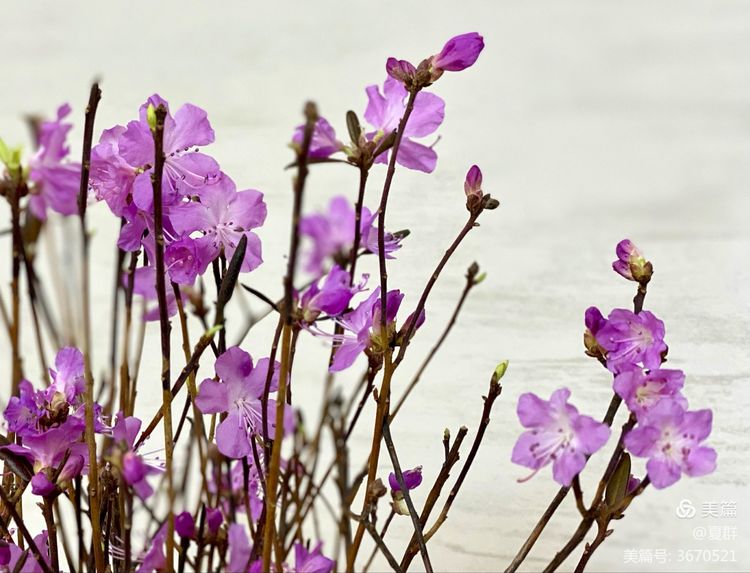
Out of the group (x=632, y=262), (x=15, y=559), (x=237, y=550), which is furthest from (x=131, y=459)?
(x=632, y=262)

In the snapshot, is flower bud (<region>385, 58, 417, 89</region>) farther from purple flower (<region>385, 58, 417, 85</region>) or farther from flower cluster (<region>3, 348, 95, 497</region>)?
flower cluster (<region>3, 348, 95, 497</region>)

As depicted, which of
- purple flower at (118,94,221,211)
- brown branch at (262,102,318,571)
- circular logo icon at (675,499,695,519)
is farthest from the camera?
circular logo icon at (675,499,695,519)

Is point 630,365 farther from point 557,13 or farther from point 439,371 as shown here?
point 557,13

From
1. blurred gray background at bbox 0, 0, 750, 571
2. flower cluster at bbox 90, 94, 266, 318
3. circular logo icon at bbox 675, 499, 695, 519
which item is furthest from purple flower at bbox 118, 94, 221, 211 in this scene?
circular logo icon at bbox 675, 499, 695, 519

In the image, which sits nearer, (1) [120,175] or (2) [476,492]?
(1) [120,175]

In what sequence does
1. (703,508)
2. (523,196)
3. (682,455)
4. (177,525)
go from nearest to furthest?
(682,455), (177,525), (703,508), (523,196)

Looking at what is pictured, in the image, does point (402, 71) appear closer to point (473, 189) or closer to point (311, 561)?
point (473, 189)

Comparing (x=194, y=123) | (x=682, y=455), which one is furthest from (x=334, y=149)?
(x=682, y=455)

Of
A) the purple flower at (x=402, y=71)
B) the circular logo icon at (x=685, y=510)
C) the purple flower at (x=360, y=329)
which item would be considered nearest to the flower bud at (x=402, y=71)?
the purple flower at (x=402, y=71)
